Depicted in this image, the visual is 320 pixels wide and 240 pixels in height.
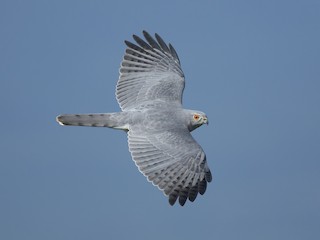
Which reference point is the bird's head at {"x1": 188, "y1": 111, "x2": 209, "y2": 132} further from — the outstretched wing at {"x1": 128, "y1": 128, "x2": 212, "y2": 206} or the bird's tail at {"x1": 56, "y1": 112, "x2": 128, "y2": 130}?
the bird's tail at {"x1": 56, "y1": 112, "x2": 128, "y2": 130}

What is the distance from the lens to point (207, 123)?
19719 millimetres

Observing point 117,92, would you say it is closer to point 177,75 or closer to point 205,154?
point 177,75

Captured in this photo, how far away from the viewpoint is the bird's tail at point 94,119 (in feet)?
61.9

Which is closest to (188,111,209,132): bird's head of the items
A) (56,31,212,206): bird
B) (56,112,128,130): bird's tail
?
(56,31,212,206): bird

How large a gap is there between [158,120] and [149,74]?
89.3 inches

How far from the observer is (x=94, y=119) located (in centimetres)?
1891

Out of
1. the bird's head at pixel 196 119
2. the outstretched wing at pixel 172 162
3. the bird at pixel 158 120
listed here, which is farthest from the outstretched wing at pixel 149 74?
the outstretched wing at pixel 172 162

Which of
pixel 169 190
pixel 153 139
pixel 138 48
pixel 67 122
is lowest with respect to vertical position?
pixel 169 190

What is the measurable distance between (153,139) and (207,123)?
1.96 m

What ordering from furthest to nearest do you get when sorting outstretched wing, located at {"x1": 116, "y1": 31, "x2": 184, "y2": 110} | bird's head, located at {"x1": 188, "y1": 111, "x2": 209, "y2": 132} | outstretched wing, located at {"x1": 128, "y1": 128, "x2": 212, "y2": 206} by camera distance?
outstretched wing, located at {"x1": 116, "y1": 31, "x2": 184, "y2": 110} → bird's head, located at {"x1": 188, "y1": 111, "x2": 209, "y2": 132} → outstretched wing, located at {"x1": 128, "y1": 128, "x2": 212, "y2": 206}

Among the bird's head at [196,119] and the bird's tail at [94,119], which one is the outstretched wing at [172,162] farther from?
the bird's head at [196,119]

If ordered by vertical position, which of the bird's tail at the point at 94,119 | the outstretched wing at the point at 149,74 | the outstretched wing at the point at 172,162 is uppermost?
the outstretched wing at the point at 149,74

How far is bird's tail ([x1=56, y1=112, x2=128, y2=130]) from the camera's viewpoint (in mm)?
18859

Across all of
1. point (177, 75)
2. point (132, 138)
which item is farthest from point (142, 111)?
point (177, 75)
